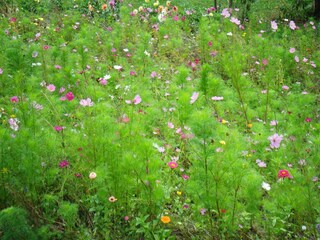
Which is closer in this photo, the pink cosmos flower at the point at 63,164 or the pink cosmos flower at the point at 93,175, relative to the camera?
the pink cosmos flower at the point at 93,175

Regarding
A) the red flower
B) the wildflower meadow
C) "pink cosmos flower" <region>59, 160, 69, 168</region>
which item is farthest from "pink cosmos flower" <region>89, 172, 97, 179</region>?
the red flower

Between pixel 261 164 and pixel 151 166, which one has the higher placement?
pixel 151 166

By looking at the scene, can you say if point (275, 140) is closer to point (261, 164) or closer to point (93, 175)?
point (261, 164)

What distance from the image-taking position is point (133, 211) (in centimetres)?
213

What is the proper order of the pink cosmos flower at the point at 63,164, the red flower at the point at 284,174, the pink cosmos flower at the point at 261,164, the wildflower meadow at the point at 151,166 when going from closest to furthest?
the wildflower meadow at the point at 151,166 → the pink cosmos flower at the point at 63,164 → the red flower at the point at 284,174 → the pink cosmos flower at the point at 261,164

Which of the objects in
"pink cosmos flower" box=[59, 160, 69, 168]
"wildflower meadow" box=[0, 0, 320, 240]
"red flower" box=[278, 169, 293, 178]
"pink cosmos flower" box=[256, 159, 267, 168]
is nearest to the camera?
"wildflower meadow" box=[0, 0, 320, 240]

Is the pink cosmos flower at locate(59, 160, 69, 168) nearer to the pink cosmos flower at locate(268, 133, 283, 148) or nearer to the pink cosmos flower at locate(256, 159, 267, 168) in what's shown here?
the pink cosmos flower at locate(256, 159, 267, 168)

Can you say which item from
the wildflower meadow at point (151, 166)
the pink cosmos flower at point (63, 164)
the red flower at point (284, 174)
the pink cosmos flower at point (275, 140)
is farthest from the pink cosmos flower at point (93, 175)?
the pink cosmos flower at point (275, 140)

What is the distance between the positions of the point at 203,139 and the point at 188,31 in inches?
179

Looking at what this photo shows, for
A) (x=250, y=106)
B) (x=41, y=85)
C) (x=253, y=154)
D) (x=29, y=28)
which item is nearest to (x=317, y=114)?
(x=250, y=106)

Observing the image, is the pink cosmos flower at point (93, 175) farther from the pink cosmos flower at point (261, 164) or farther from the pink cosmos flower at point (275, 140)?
the pink cosmos flower at point (275, 140)

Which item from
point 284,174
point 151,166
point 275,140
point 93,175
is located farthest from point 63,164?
point 275,140

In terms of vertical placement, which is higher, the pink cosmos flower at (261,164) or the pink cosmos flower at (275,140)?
the pink cosmos flower at (275,140)

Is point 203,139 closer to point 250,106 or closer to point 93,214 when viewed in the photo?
point 93,214
